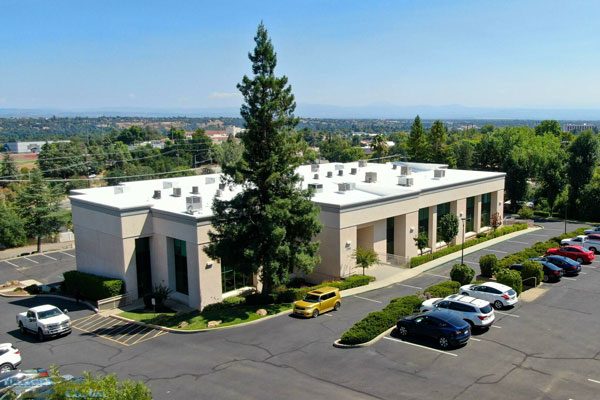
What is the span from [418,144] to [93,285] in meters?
78.6

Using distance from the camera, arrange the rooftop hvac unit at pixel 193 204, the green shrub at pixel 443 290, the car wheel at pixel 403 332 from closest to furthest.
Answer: the car wheel at pixel 403 332, the green shrub at pixel 443 290, the rooftop hvac unit at pixel 193 204

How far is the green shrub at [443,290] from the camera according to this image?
1257 inches

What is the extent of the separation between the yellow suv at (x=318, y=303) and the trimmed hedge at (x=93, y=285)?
42.1 feet

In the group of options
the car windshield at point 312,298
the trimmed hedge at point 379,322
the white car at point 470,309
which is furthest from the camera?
the car windshield at point 312,298

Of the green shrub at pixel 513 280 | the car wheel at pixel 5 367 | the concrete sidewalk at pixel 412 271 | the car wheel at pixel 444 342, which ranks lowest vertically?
the concrete sidewalk at pixel 412 271

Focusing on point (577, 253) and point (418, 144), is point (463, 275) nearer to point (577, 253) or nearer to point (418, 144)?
point (577, 253)

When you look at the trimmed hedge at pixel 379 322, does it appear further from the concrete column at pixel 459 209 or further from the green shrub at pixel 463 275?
the concrete column at pixel 459 209

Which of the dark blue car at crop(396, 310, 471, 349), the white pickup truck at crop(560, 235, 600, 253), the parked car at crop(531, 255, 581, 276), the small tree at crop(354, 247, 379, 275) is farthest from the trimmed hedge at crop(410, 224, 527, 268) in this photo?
the dark blue car at crop(396, 310, 471, 349)

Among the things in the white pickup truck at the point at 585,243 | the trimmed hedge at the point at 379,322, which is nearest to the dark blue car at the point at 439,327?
the trimmed hedge at the point at 379,322

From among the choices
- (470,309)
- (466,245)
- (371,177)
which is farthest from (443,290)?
(371,177)

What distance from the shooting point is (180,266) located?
3694 centimetres

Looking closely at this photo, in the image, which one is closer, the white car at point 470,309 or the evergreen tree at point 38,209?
Result: the white car at point 470,309

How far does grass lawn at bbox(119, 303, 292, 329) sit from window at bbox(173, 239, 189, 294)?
2814 millimetres

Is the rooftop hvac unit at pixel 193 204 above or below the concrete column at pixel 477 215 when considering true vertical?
above
